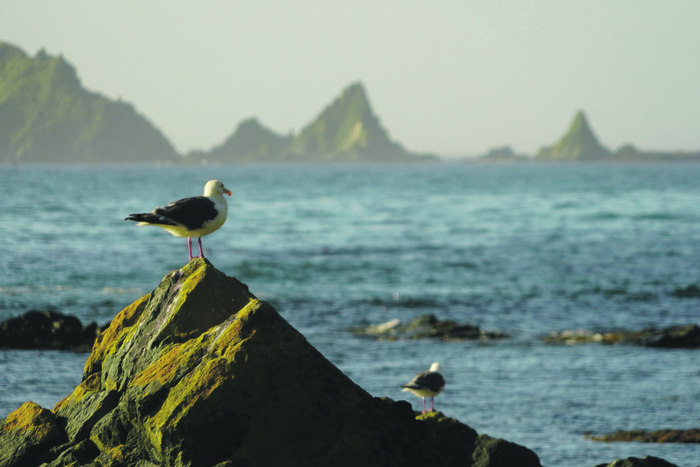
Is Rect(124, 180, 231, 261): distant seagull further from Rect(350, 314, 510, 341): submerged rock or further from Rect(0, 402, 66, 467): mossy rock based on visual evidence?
Rect(350, 314, 510, 341): submerged rock

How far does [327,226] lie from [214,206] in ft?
125

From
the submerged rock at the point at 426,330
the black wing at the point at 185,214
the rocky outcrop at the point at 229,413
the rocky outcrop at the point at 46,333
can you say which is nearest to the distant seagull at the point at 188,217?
the black wing at the point at 185,214

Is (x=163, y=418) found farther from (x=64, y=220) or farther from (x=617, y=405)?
(x=64, y=220)

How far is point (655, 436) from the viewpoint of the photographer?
1014 cm

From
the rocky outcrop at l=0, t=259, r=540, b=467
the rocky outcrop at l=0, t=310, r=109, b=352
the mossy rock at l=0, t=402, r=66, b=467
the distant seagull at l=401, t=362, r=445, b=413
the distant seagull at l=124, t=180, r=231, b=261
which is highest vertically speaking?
the distant seagull at l=124, t=180, r=231, b=261

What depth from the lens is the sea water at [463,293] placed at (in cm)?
1155

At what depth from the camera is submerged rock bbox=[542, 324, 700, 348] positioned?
1594cm

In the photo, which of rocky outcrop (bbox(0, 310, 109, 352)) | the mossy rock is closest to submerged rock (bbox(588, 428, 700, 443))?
the mossy rock

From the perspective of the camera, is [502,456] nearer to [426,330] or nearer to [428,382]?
[428,382]

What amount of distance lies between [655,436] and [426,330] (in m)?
7.72

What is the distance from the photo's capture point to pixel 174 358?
6.09 m

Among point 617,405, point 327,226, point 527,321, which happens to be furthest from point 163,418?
point 327,226

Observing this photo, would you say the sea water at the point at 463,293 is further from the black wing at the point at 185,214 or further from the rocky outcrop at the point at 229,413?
the black wing at the point at 185,214

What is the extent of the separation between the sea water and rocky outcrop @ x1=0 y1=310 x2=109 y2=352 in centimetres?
52
